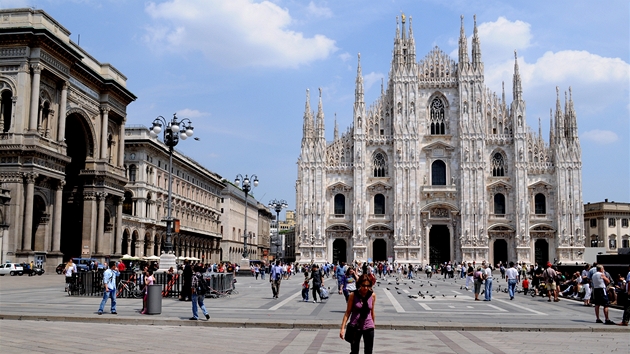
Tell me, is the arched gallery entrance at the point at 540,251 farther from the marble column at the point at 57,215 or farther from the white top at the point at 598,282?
the white top at the point at 598,282

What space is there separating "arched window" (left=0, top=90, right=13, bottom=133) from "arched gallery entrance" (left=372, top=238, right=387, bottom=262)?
124 feet

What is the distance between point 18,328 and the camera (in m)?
14.7

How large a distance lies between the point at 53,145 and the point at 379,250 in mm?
35806

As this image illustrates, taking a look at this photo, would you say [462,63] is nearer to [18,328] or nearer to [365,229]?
[365,229]

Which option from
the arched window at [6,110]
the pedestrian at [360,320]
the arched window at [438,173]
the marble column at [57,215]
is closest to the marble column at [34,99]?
the arched window at [6,110]

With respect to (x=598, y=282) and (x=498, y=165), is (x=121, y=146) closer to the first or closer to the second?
(x=498, y=165)

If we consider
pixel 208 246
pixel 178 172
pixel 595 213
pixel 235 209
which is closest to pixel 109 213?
pixel 178 172

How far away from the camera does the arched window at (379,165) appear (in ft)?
218

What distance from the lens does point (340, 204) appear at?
66562mm

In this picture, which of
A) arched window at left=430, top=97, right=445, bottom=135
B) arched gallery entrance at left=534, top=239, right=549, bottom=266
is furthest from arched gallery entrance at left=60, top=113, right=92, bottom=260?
arched gallery entrance at left=534, top=239, right=549, bottom=266

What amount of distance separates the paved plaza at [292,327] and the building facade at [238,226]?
2616 inches

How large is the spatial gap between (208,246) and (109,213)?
36.8 metres

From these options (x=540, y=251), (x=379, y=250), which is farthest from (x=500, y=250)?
(x=379, y=250)

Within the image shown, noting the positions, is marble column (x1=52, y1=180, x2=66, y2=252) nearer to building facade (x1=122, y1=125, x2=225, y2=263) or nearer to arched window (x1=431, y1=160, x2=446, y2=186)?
building facade (x1=122, y1=125, x2=225, y2=263)
